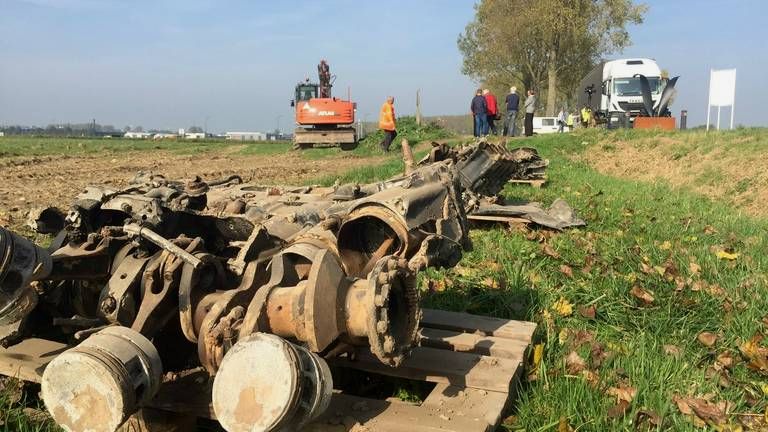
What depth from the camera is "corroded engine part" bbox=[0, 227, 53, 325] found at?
6.37 feet

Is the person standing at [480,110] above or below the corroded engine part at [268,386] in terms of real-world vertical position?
above

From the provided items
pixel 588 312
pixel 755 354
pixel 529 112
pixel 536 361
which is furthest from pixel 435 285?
pixel 529 112

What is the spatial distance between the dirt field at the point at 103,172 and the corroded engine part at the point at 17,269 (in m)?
4.62

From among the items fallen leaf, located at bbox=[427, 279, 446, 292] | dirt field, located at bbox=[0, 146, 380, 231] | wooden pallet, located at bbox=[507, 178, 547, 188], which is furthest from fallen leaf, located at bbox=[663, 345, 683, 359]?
wooden pallet, located at bbox=[507, 178, 547, 188]

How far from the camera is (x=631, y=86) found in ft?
83.3

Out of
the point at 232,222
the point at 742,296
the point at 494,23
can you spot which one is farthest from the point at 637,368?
the point at 494,23

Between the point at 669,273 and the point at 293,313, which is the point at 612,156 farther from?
the point at 293,313

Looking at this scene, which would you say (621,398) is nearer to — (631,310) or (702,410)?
(702,410)

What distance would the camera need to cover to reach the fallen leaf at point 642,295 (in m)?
3.80

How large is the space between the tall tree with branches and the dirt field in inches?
818

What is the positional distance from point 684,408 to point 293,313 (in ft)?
5.55

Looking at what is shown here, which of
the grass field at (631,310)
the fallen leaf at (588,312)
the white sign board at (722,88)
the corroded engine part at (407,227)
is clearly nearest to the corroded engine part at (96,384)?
the grass field at (631,310)

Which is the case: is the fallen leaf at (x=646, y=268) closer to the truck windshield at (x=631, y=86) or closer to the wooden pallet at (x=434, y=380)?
the wooden pallet at (x=434, y=380)

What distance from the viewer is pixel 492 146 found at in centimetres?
663
